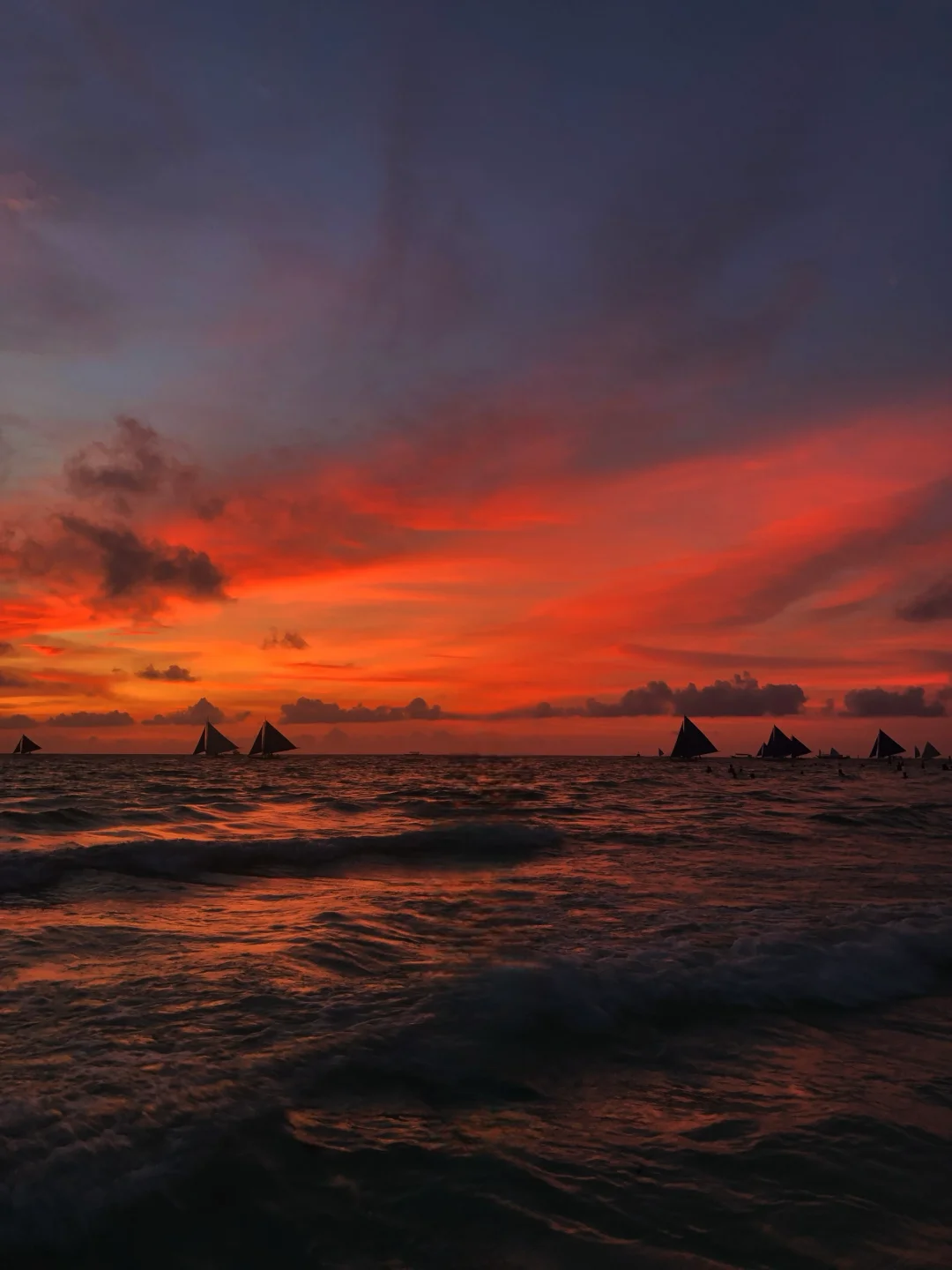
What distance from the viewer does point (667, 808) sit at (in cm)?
3161

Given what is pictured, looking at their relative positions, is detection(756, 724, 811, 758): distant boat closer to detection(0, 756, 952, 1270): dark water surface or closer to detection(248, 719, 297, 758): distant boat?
detection(248, 719, 297, 758): distant boat

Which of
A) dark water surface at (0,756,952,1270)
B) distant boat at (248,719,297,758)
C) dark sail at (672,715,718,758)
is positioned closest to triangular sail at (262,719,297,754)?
distant boat at (248,719,297,758)

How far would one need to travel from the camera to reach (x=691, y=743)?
95938 mm

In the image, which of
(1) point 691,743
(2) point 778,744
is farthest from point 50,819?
(2) point 778,744

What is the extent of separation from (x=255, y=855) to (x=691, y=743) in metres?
85.8

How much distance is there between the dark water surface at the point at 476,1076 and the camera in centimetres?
387

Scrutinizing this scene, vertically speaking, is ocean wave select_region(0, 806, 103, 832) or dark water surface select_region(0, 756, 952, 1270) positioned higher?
dark water surface select_region(0, 756, 952, 1270)

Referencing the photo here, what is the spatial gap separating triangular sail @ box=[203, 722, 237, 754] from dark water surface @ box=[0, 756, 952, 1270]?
12676 centimetres

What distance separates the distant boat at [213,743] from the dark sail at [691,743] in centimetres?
7900

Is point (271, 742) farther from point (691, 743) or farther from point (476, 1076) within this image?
point (476, 1076)

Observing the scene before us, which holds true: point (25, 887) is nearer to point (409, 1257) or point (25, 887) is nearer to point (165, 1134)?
point (165, 1134)

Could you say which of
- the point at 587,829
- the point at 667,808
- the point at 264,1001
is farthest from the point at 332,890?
the point at 667,808

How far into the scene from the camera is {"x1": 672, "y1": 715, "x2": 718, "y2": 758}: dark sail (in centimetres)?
9469

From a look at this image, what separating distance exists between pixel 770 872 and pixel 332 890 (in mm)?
8566
